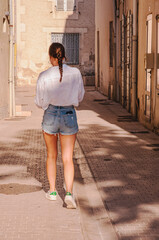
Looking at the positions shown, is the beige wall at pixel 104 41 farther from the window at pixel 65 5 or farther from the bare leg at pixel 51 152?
the bare leg at pixel 51 152

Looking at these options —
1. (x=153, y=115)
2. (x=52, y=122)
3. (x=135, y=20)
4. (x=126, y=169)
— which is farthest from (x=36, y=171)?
(x=135, y=20)

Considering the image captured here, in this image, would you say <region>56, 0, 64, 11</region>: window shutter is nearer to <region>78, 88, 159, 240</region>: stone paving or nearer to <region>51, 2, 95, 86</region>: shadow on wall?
<region>51, 2, 95, 86</region>: shadow on wall

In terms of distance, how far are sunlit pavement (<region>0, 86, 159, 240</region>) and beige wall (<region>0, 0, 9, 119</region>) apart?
8.04ft

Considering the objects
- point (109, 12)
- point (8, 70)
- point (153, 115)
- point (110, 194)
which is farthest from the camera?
point (109, 12)

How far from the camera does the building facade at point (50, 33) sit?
29.8 meters

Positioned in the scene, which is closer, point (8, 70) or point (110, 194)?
point (110, 194)

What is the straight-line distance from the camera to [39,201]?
19.7 feet

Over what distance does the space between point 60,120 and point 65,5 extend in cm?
2542

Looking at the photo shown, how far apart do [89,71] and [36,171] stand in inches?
903

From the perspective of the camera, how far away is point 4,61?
14820 mm

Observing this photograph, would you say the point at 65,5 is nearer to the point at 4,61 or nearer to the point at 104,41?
the point at 104,41

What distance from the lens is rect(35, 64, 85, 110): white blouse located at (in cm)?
559

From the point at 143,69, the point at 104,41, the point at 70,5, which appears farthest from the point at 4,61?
the point at 70,5

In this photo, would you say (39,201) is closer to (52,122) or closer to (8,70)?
(52,122)
